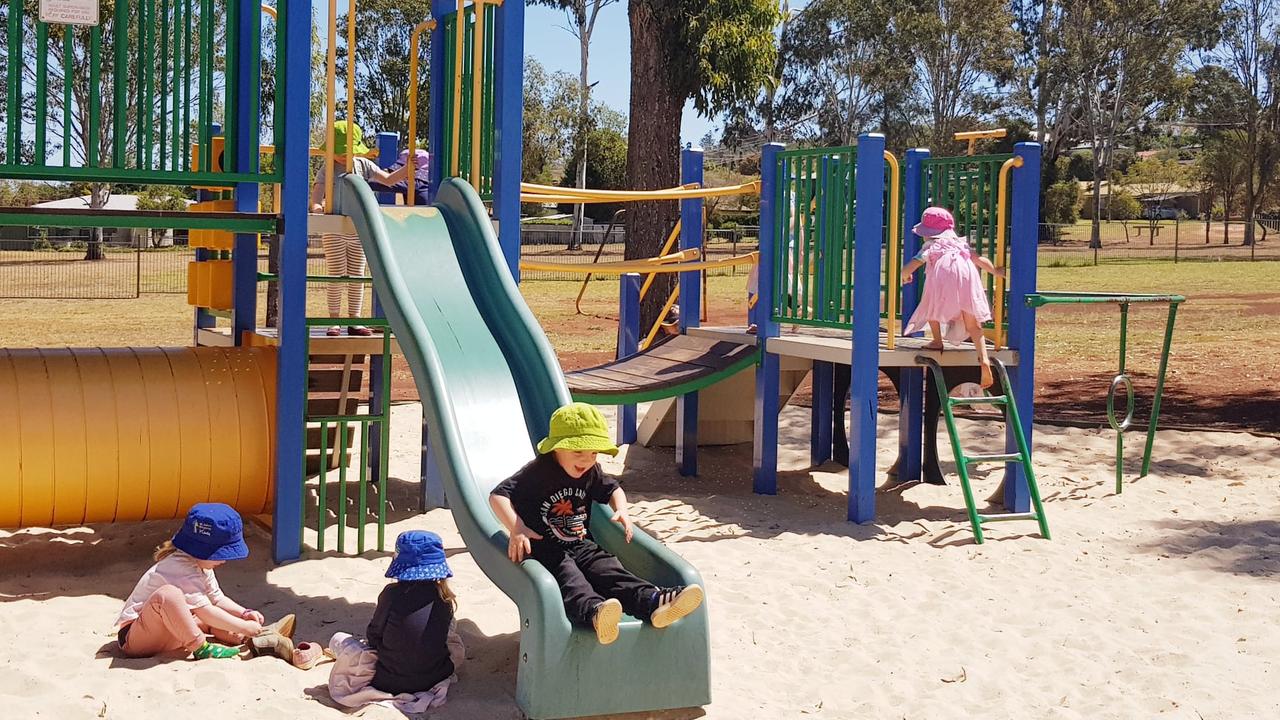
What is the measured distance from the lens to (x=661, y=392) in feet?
29.2

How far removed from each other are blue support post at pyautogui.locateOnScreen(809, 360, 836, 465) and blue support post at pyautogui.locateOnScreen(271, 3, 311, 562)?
4.40m

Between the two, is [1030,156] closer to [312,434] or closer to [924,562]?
[924,562]

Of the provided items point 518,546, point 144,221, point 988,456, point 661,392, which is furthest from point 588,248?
point 518,546

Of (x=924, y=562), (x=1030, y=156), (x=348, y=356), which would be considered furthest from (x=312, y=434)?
(x=1030, y=156)

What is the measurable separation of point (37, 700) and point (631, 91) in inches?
460

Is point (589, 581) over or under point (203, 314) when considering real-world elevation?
under

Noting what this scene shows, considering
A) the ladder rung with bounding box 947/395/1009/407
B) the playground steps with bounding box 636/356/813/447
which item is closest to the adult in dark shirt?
the ladder rung with bounding box 947/395/1009/407

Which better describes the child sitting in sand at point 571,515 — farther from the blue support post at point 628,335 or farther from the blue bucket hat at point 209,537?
the blue support post at point 628,335

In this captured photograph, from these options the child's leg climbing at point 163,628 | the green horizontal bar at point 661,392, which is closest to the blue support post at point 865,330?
the green horizontal bar at point 661,392

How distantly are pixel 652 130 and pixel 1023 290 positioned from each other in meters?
7.39

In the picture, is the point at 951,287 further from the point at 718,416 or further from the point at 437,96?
the point at 437,96

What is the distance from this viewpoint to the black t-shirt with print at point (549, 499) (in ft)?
16.5

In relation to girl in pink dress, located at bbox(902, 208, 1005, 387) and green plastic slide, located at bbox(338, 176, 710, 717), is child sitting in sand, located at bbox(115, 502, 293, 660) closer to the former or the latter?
green plastic slide, located at bbox(338, 176, 710, 717)

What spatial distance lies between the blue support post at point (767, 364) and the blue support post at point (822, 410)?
0.87 meters
